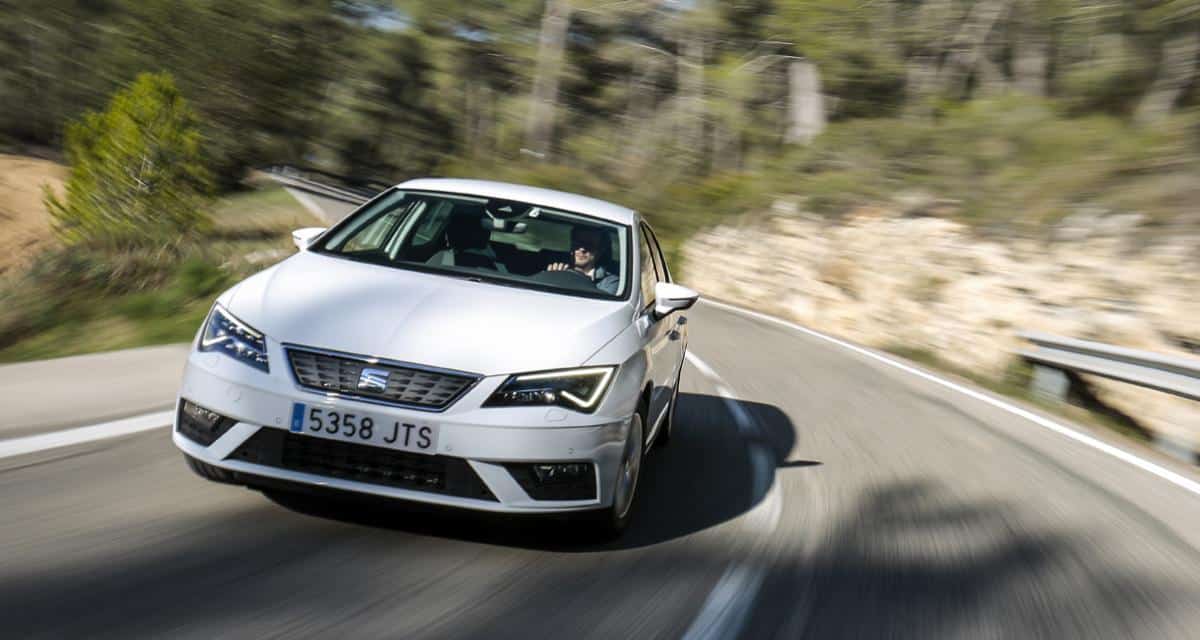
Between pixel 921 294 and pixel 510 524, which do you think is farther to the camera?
pixel 921 294

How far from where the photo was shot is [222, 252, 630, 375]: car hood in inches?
171

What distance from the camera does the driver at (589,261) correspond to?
5.67 meters

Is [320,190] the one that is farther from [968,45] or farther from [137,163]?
[137,163]

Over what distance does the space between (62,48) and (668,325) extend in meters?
55.8

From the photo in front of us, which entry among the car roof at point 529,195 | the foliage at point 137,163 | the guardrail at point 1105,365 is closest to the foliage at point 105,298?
the car roof at point 529,195

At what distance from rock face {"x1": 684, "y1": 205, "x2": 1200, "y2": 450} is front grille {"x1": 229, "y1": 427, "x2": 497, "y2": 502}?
7.77m

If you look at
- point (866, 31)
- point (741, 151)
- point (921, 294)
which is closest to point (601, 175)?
point (741, 151)

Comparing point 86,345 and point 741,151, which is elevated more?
point 741,151

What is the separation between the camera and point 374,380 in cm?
422

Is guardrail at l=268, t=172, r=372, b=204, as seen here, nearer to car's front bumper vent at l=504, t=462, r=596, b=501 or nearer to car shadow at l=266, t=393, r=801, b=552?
car shadow at l=266, t=393, r=801, b=552

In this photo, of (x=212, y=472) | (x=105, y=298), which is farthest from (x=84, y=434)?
(x=105, y=298)

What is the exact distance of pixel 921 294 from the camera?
61.8 feet

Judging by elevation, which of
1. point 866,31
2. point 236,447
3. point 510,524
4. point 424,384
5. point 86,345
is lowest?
point 86,345

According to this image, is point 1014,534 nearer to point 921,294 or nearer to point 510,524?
point 510,524
